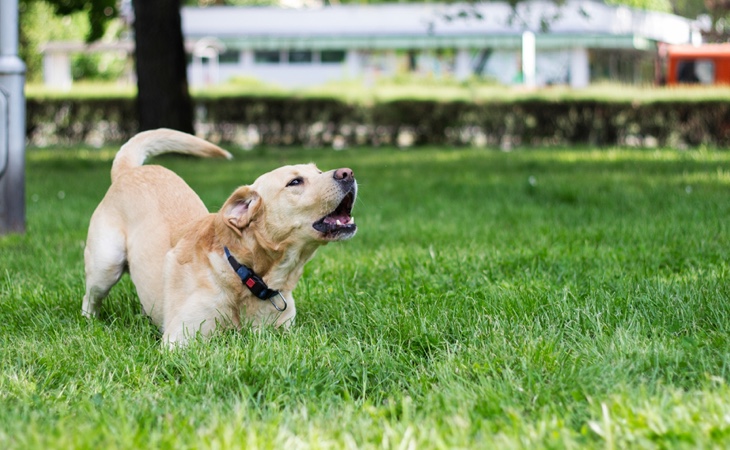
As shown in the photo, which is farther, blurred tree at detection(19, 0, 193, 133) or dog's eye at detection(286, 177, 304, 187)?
blurred tree at detection(19, 0, 193, 133)

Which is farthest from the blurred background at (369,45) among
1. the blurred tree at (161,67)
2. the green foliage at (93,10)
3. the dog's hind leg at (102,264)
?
the dog's hind leg at (102,264)

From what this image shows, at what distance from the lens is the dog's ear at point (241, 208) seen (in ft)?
13.0

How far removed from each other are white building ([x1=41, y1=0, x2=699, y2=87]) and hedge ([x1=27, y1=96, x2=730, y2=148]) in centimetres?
1852

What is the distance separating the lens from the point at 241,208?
402 cm

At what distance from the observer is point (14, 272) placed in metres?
5.45

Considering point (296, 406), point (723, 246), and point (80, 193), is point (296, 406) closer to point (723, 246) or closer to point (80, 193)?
point (723, 246)

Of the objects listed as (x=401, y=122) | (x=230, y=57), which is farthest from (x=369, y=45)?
(x=401, y=122)

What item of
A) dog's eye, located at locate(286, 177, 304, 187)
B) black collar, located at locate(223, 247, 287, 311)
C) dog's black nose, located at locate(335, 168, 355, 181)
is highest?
dog's black nose, located at locate(335, 168, 355, 181)

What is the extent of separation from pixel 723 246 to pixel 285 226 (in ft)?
10.6

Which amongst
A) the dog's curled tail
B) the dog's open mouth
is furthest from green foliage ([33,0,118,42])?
the dog's open mouth

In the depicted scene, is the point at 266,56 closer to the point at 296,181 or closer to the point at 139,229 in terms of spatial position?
the point at 139,229

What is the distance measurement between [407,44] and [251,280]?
125 ft

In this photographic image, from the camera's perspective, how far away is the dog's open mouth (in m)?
3.88

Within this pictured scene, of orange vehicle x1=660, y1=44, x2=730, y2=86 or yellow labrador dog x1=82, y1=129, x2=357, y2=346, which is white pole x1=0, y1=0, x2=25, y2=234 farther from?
orange vehicle x1=660, y1=44, x2=730, y2=86
